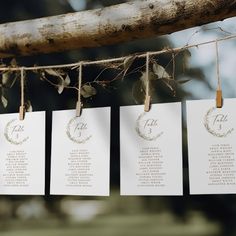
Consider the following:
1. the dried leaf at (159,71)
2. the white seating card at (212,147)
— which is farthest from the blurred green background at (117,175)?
the white seating card at (212,147)

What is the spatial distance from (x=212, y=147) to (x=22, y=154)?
17.4 inches

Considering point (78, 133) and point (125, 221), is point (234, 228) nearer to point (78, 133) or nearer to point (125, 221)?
point (125, 221)

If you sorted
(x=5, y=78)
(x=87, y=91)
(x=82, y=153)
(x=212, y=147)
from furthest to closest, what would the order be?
1. (x=5, y=78)
2. (x=87, y=91)
3. (x=82, y=153)
4. (x=212, y=147)

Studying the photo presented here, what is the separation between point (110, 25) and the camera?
1.02 meters

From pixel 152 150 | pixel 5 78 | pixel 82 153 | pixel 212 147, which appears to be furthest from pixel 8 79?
pixel 212 147

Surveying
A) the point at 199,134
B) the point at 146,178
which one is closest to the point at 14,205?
the point at 146,178

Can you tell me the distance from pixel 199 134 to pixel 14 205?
0.65 metres

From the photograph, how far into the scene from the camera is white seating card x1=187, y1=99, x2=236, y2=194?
0.93m

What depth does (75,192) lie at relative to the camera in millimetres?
1048

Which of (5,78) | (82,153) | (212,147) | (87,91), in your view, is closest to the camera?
(212,147)

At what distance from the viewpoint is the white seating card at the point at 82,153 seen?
40.8 inches

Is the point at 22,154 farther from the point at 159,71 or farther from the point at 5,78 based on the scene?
the point at 159,71

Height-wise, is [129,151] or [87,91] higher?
[87,91]

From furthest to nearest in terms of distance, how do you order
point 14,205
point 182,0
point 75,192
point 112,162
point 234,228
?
1. point 14,205
2. point 112,162
3. point 234,228
4. point 75,192
5. point 182,0
